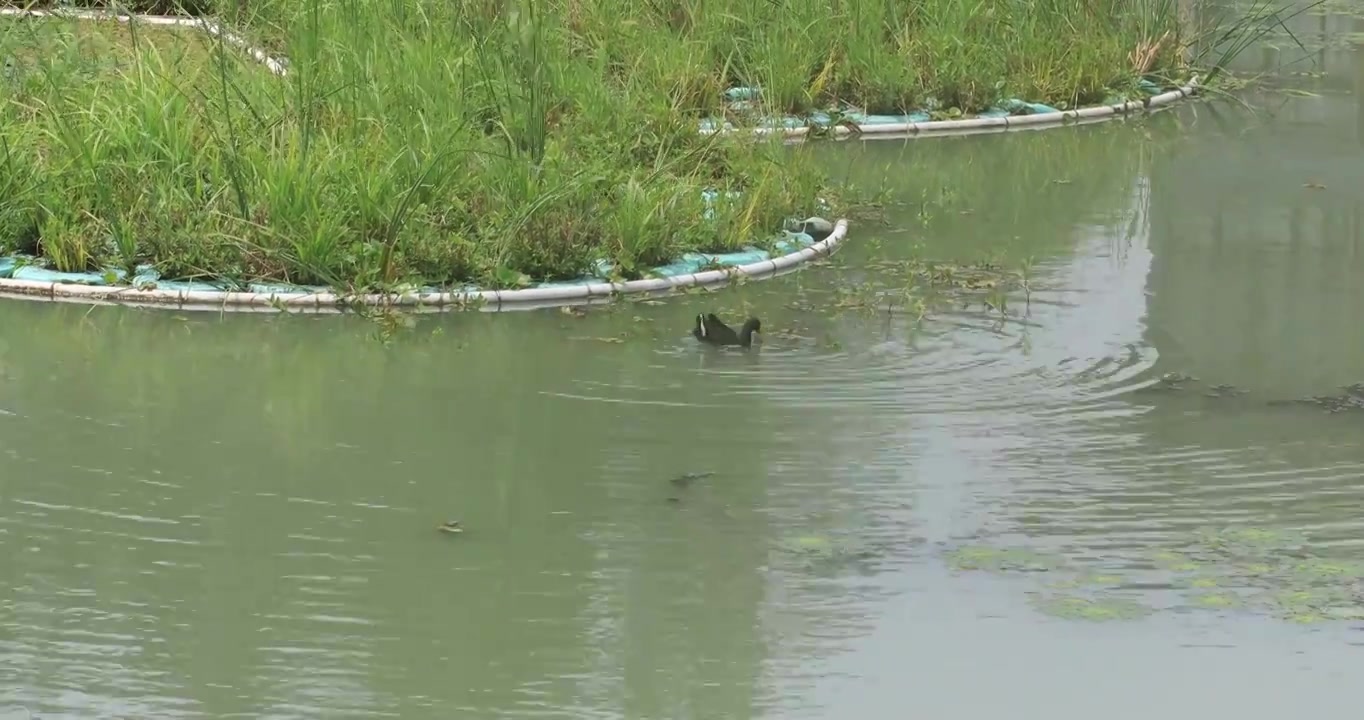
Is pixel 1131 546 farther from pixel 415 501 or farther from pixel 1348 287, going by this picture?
pixel 1348 287

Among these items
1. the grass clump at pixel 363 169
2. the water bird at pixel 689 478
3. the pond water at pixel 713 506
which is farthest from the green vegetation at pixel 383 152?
the water bird at pixel 689 478

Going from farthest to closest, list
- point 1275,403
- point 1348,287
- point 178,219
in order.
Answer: point 1348,287 < point 178,219 < point 1275,403

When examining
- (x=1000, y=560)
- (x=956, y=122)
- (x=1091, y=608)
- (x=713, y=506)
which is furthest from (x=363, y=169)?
(x=956, y=122)

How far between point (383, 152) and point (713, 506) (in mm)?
2864

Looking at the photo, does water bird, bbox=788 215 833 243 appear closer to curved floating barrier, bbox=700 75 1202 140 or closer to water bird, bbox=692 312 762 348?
curved floating barrier, bbox=700 75 1202 140

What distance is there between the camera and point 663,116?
887 centimetres

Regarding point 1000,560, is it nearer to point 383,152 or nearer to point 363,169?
point 363,169

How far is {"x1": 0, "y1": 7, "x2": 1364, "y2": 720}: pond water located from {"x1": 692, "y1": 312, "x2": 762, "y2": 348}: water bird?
0.10 meters

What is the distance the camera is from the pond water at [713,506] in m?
4.04

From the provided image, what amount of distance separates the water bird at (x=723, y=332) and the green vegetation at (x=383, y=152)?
0.81 meters

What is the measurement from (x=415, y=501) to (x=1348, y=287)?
403 centimetres

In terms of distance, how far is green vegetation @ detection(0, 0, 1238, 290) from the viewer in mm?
6977

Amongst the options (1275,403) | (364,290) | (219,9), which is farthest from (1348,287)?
(219,9)

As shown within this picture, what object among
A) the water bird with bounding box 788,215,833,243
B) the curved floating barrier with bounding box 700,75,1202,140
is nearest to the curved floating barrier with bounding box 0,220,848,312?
the water bird with bounding box 788,215,833,243
